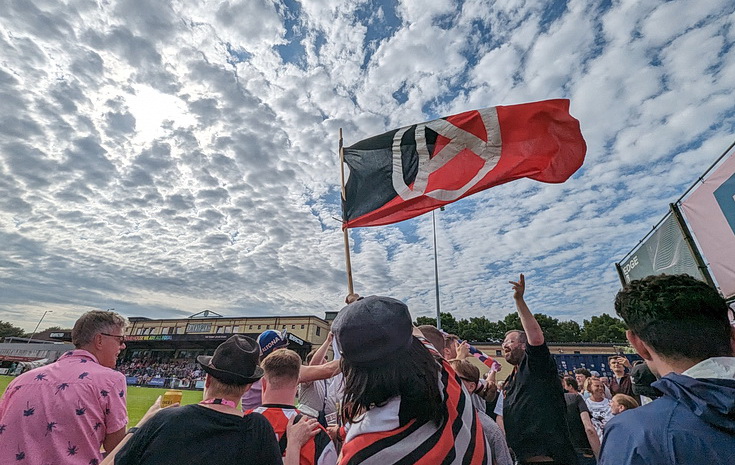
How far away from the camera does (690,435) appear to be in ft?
3.90

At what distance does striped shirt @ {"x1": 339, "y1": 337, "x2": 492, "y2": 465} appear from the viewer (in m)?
1.28

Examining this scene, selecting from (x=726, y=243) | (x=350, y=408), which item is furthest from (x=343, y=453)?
(x=726, y=243)

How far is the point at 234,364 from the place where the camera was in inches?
86.4

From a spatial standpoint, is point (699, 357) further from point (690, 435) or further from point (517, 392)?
point (517, 392)

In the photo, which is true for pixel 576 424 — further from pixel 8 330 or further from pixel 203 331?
pixel 8 330

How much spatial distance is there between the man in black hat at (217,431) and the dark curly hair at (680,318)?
197 centimetres

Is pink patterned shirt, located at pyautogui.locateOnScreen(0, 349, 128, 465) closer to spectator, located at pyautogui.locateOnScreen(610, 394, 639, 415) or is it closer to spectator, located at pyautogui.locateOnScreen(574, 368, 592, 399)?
spectator, located at pyautogui.locateOnScreen(610, 394, 639, 415)

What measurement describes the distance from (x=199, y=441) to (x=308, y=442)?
2.36ft

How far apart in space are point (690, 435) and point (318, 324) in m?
61.7

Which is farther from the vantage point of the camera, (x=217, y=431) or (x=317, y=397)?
(x=317, y=397)

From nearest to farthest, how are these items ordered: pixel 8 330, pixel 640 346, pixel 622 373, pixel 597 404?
pixel 640 346
pixel 597 404
pixel 622 373
pixel 8 330

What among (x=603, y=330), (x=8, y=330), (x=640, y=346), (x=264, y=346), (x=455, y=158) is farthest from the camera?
(x=8, y=330)

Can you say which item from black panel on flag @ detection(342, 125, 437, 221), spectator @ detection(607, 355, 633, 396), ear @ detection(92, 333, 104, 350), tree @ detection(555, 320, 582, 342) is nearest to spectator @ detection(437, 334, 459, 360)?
black panel on flag @ detection(342, 125, 437, 221)

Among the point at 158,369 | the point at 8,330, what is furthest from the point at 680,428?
the point at 8,330
